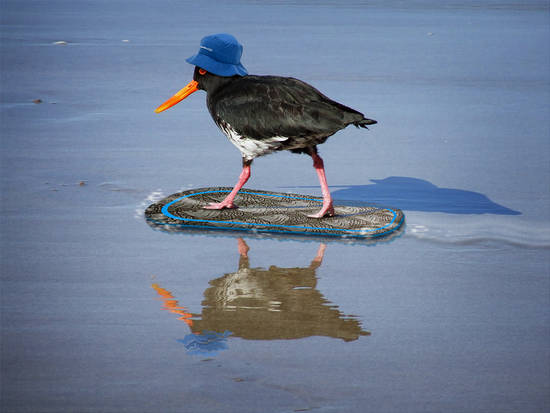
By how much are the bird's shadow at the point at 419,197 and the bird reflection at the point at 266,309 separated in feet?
5.98

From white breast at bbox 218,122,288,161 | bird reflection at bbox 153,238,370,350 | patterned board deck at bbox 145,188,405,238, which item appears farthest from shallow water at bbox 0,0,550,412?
white breast at bbox 218,122,288,161

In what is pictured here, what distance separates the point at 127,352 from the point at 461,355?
166 centimetres

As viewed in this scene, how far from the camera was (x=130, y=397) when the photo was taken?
3.81m

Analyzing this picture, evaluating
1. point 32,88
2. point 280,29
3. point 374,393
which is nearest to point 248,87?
point 374,393

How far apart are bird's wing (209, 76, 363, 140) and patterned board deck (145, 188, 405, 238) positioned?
64 centimetres

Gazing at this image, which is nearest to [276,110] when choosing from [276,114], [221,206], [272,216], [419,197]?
[276,114]

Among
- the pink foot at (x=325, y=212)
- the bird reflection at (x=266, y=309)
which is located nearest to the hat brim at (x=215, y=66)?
the pink foot at (x=325, y=212)

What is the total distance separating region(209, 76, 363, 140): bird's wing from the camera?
239 inches

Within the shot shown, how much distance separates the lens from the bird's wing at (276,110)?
6.07 meters

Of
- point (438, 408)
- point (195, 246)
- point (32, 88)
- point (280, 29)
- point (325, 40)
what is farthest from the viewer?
point (280, 29)

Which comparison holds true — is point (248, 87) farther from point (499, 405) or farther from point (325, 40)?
point (325, 40)

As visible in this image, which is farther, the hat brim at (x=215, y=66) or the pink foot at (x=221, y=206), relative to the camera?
the pink foot at (x=221, y=206)

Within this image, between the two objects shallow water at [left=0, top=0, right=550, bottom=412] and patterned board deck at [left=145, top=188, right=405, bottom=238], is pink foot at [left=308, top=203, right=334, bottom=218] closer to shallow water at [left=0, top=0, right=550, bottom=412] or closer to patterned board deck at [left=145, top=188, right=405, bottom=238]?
patterned board deck at [left=145, top=188, right=405, bottom=238]

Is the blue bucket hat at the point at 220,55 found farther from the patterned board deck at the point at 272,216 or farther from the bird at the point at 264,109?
the patterned board deck at the point at 272,216
